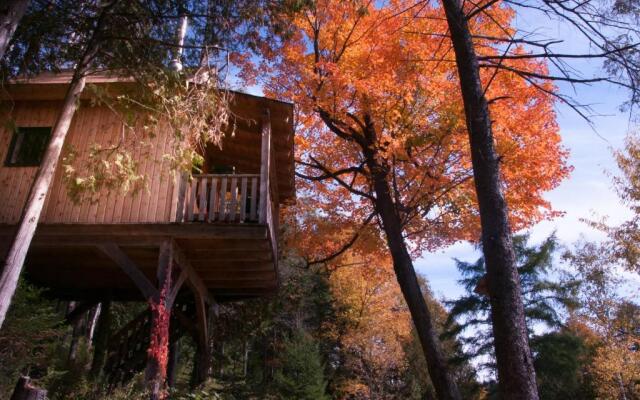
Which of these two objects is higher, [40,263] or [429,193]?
[429,193]

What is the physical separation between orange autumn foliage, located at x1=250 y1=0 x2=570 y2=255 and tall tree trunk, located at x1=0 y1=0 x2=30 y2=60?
229 inches

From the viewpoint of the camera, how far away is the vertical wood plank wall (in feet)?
28.0

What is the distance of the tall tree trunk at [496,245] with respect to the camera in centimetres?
450

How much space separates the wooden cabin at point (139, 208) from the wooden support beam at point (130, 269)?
0.06 feet

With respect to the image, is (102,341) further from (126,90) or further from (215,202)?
(126,90)

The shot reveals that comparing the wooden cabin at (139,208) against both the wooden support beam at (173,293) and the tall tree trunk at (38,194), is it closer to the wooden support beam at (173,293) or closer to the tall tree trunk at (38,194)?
the wooden support beam at (173,293)

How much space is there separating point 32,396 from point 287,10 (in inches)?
279

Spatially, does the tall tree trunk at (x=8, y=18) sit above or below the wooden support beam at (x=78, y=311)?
above

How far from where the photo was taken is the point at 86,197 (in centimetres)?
802

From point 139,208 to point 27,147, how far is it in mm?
3093

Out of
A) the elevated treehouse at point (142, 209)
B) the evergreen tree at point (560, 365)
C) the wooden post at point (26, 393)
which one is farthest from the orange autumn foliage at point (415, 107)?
the evergreen tree at point (560, 365)

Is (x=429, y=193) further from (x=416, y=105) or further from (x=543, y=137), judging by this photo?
(x=543, y=137)

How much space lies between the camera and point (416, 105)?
11070 mm

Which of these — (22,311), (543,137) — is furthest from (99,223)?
(543,137)
